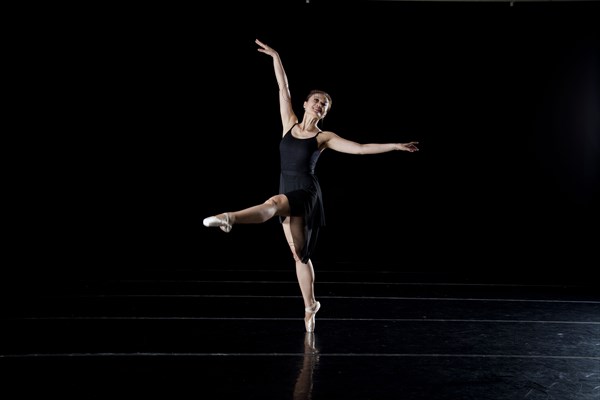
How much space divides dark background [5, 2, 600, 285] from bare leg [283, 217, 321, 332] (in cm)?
233

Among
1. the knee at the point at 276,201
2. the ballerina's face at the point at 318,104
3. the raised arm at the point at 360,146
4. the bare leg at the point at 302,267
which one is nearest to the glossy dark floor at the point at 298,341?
the bare leg at the point at 302,267

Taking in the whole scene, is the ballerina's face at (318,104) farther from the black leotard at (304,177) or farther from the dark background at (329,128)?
the dark background at (329,128)

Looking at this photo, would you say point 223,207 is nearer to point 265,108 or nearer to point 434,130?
point 265,108

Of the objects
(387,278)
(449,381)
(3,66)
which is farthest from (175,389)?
(3,66)

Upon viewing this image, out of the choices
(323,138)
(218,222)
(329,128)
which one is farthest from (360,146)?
(329,128)

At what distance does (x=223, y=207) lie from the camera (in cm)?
560

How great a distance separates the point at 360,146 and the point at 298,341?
0.87 meters

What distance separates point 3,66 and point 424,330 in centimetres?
427

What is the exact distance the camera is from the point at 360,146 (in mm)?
2488

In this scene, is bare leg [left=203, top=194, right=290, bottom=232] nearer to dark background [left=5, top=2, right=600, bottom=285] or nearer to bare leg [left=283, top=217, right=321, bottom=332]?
bare leg [left=283, top=217, right=321, bottom=332]

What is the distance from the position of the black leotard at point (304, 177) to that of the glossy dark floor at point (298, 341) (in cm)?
47

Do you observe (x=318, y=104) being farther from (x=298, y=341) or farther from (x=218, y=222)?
(x=298, y=341)

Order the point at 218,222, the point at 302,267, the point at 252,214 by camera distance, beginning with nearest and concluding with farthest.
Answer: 1. the point at 218,222
2. the point at 252,214
3. the point at 302,267

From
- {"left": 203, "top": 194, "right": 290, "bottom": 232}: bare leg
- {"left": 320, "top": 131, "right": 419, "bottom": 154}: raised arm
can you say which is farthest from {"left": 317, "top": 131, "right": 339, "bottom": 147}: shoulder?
{"left": 203, "top": 194, "right": 290, "bottom": 232}: bare leg
